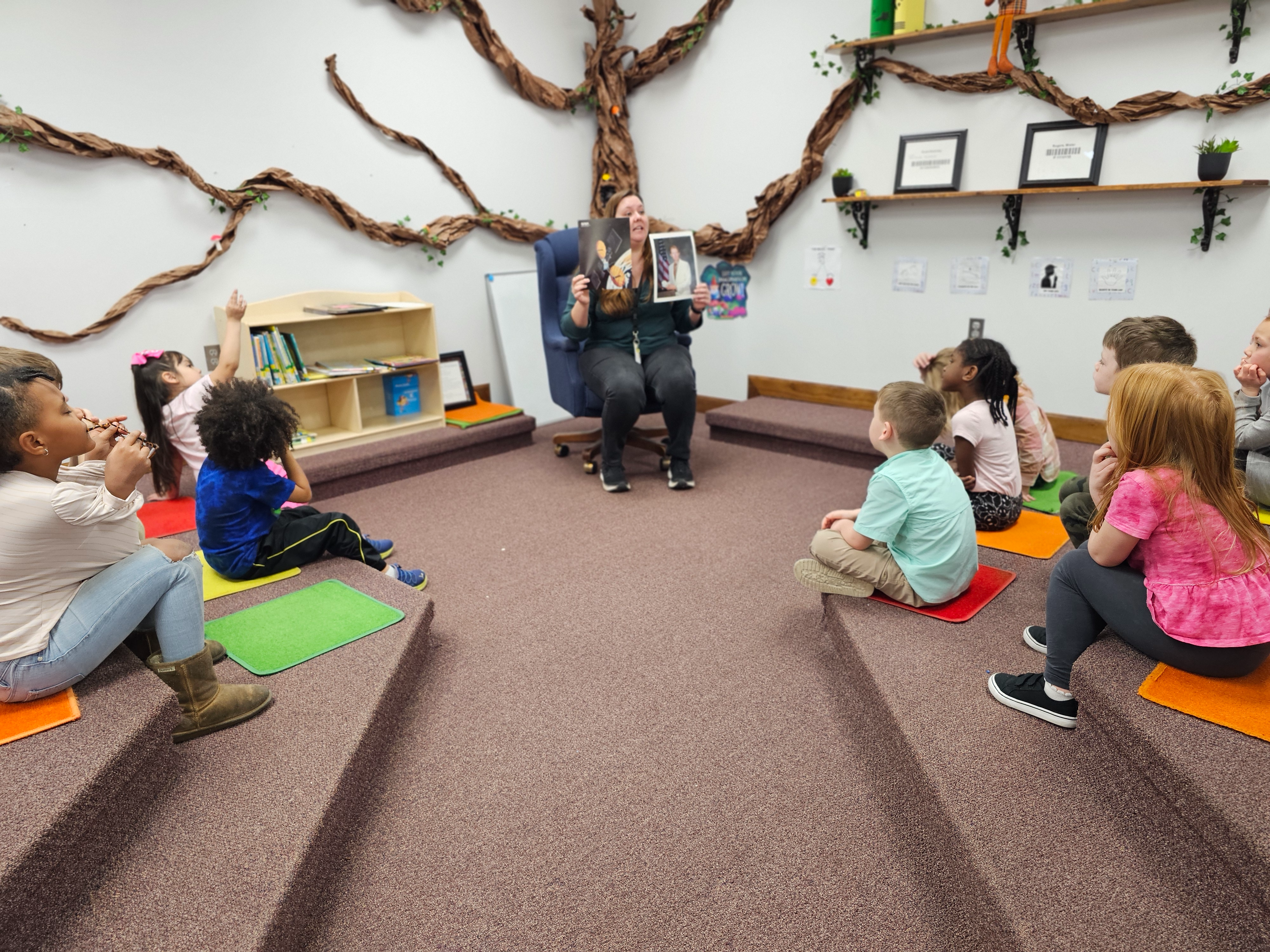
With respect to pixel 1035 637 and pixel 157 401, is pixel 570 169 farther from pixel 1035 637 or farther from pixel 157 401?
pixel 1035 637

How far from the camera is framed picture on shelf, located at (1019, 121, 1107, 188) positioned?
10.8 feet

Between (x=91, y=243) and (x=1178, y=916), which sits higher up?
(x=91, y=243)

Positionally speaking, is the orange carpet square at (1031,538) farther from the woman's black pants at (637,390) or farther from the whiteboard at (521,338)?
the whiteboard at (521,338)

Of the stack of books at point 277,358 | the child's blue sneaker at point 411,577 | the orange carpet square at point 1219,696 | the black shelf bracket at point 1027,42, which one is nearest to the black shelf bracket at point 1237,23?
the black shelf bracket at point 1027,42

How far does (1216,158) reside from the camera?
295 cm

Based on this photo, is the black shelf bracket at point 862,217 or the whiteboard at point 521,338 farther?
the whiteboard at point 521,338

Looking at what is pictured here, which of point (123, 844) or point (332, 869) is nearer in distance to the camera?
point (123, 844)

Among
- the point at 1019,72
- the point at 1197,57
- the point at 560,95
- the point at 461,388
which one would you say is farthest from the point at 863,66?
the point at 461,388

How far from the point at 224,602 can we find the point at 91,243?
2075mm

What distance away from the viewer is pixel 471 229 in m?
4.52

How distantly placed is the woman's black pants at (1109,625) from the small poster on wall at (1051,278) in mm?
2370

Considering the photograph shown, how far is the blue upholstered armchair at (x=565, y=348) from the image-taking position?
12.2 ft

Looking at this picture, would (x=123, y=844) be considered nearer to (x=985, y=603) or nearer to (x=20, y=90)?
(x=985, y=603)

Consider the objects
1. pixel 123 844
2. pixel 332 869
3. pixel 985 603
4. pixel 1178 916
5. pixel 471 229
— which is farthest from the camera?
pixel 471 229
